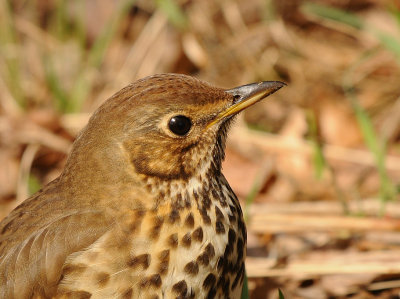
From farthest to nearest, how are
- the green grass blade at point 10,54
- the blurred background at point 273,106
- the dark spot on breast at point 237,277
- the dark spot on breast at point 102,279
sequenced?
the green grass blade at point 10,54, the blurred background at point 273,106, the dark spot on breast at point 237,277, the dark spot on breast at point 102,279

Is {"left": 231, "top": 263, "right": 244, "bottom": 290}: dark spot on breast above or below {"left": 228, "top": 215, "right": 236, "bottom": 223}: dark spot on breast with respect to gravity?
below

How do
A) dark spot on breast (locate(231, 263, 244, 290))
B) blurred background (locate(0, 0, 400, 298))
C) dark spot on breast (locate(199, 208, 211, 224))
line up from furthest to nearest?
blurred background (locate(0, 0, 400, 298)), dark spot on breast (locate(231, 263, 244, 290)), dark spot on breast (locate(199, 208, 211, 224))

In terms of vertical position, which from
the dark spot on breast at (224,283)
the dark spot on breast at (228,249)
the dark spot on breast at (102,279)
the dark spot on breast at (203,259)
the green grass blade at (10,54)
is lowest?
the dark spot on breast at (224,283)

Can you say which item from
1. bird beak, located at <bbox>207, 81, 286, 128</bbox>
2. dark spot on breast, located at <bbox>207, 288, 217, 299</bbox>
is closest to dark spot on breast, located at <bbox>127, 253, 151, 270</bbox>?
dark spot on breast, located at <bbox>207, 288, 217, 299</bbox>

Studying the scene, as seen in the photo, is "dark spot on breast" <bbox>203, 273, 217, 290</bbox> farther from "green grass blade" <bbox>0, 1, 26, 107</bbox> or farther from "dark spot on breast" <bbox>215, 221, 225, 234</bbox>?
"green grass blade" <bbox>0, 1, 26, 107</bbox>

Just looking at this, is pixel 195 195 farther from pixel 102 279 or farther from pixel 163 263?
pixel 102 279

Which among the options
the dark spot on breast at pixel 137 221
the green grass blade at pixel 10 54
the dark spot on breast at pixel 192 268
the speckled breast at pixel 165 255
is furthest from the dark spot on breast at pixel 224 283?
the green grass blade at pixel 10 54

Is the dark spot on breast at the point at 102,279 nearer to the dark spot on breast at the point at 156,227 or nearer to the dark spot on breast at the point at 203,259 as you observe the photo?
the dark spot on breast at the point at 156,227

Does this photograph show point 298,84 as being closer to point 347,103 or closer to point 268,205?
point 347,103
